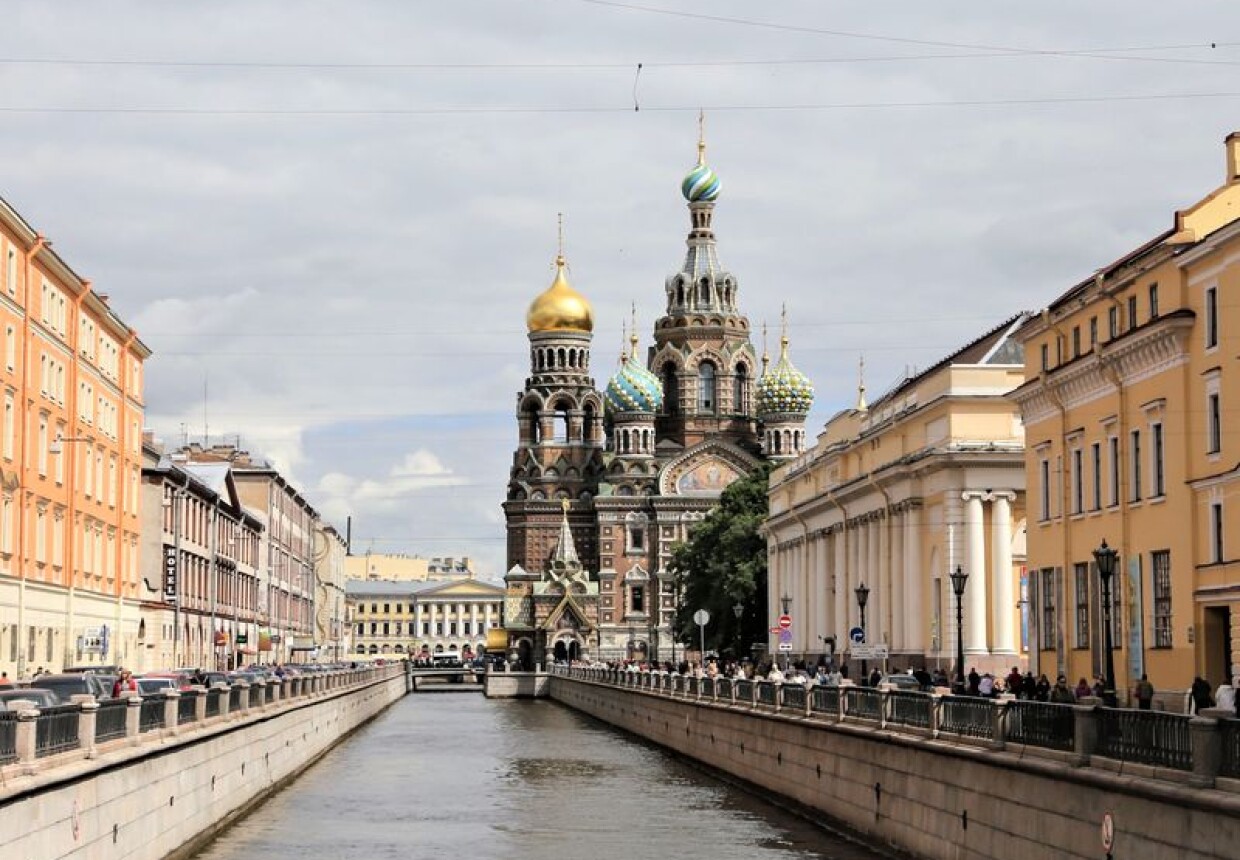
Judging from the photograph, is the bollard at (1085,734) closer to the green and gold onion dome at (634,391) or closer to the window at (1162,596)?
the window at (1162,596)

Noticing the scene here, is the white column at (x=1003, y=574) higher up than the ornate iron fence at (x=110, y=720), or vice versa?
the white column at (x=1003, y=574)

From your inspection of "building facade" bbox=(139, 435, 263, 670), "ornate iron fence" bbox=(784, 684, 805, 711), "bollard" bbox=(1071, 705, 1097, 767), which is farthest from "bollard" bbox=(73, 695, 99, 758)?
"building facade" bbox=(139, 435, 263, 670)

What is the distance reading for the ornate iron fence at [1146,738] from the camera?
20906 millimetres

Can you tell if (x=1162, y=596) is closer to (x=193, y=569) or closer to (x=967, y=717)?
(x=967, y=717)

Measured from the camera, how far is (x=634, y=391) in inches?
7490

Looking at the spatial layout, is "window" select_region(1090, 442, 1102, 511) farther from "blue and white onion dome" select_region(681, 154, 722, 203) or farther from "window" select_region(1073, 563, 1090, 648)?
"blue and white onion dome" select_region(681, 154, 722, 203)

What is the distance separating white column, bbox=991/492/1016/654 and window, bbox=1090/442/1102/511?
1878 cm

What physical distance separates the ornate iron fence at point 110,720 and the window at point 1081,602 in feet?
93.5

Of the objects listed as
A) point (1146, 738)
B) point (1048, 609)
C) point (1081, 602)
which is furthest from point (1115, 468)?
point (1146, 738)

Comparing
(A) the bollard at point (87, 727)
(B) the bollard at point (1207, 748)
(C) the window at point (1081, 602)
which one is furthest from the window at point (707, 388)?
(B) the bollard at point (1207, 748)

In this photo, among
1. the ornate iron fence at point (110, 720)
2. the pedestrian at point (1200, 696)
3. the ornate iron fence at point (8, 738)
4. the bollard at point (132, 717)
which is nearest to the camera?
the ornate iron fence at point (8, 738)

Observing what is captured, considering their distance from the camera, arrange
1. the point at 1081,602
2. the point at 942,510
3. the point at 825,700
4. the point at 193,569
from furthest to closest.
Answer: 1. the point at 193,569
2. the point at 942,510
3. the point at 1081,602
4. the point at 825,700

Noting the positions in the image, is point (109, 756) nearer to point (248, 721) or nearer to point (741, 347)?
point (248, 721)

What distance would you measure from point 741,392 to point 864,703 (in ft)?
512
